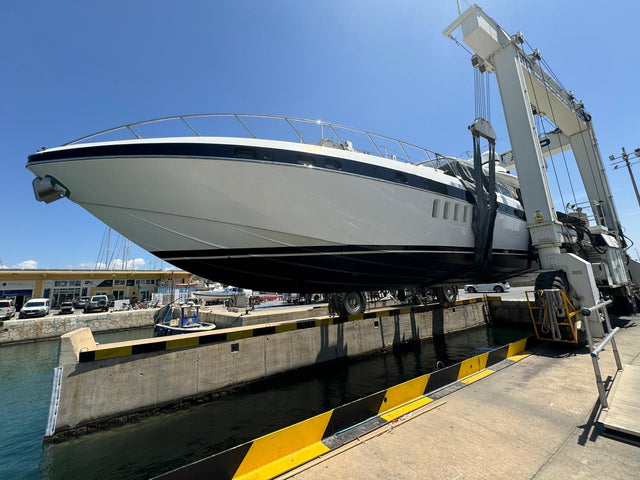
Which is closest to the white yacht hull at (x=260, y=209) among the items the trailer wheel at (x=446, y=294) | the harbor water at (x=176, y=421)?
the harbor water at (x=176, y=421)

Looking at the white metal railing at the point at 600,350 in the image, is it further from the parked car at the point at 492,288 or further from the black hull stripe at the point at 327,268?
the parked car at the point at 492,288

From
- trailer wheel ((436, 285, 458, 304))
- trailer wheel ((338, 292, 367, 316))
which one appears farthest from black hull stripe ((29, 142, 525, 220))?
trailer wheel ((436, 285, 458, 304))

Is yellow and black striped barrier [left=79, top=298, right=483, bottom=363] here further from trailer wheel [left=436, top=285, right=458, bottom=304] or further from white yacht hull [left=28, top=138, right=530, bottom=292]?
trailer wheel [left=436, top=285, right=458, bottom=304]

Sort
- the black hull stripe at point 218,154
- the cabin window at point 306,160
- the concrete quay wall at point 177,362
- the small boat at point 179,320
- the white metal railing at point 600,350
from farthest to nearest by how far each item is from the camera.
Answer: the small boat at point 179,320 → the cabin window at point 306,160 → the concrete quay wall at point 177,362 → the black hull stripe at point 218,154 → the white metal railing at point 600,350

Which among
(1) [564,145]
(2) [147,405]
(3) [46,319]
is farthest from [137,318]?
(1) [564,145]

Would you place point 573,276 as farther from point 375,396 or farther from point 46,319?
point 46,319

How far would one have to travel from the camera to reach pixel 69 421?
472 centimetres

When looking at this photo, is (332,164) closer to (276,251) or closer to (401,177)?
(401,177)

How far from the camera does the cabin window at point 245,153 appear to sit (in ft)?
15.5

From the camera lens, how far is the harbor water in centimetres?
414

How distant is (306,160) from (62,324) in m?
19.3

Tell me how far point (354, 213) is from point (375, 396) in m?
3.16

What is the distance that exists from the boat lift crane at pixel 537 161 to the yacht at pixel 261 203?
9.70 ft

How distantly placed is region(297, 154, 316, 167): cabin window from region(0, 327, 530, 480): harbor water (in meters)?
4.68
